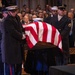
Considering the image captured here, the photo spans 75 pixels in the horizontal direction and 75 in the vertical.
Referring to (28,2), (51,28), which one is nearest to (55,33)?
(51,28)

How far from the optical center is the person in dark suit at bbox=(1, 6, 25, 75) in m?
5.55

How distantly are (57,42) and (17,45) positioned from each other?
0.80 metres

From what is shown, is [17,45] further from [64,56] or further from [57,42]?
[64,56]

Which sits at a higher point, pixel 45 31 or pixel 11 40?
pixel 45 31

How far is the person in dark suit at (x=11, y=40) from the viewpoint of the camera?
5.55m

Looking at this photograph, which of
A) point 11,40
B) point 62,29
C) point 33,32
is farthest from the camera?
point 62,29

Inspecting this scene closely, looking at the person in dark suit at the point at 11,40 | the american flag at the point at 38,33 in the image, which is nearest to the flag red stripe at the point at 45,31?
the american flag at the point at 38,33

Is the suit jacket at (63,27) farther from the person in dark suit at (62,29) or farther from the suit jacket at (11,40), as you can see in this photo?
the suit jacket at (11,40)

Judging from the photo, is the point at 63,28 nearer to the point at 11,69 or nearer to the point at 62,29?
the point at 62,29

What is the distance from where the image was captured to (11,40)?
18.5ft

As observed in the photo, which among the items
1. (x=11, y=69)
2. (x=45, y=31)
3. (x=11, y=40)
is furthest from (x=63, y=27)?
(x=11, y=69)

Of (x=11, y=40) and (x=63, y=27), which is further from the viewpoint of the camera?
(x=63, y=27)

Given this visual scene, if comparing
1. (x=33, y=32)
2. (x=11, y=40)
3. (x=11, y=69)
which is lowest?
(x=11, y=69)

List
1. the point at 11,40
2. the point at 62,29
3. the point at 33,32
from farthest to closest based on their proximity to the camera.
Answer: the point at 62,29, the point at 33,32, the point at 11,40
